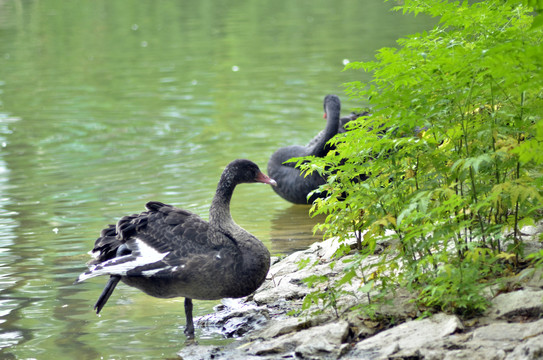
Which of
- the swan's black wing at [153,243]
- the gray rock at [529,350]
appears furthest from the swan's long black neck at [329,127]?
the gray rock at [529,350]

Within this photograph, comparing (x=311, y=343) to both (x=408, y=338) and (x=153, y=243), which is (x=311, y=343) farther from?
(x=153, y=243)

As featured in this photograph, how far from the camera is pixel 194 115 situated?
16.1 meters

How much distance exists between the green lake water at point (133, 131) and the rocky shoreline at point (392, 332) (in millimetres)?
345

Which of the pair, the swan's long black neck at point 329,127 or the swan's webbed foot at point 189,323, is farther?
the swan's long black neck at point 329,127

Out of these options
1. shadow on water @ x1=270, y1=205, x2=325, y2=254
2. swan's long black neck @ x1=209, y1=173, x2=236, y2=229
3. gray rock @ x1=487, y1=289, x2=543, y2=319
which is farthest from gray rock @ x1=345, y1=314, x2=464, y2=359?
shadow on water @ x1=270, y1=205, x2=325, y2=254

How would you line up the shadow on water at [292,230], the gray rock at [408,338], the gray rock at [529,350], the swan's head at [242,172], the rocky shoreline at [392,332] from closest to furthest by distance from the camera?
the gray rock at [529,350] < the rocky shoreline at [392,332] < the gray rock at [408,338] < the swan's head at [242,172] < the shadow on water at [292,230]

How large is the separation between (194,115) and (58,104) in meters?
3.37

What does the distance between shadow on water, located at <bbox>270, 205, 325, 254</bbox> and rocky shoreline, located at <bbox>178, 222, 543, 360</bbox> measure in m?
2.23

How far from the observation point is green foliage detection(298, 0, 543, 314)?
4984 millimetres

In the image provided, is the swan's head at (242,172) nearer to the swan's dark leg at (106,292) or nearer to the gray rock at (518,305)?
the swan's dark leg at (106,292)

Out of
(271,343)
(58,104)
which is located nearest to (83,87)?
(58,104)

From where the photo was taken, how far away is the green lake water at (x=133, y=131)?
6.98m

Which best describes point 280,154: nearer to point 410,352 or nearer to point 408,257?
point 408,257

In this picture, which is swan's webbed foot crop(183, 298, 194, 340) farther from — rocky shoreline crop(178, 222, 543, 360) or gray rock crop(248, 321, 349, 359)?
gray rock crop(248, 321, 349, 359)
